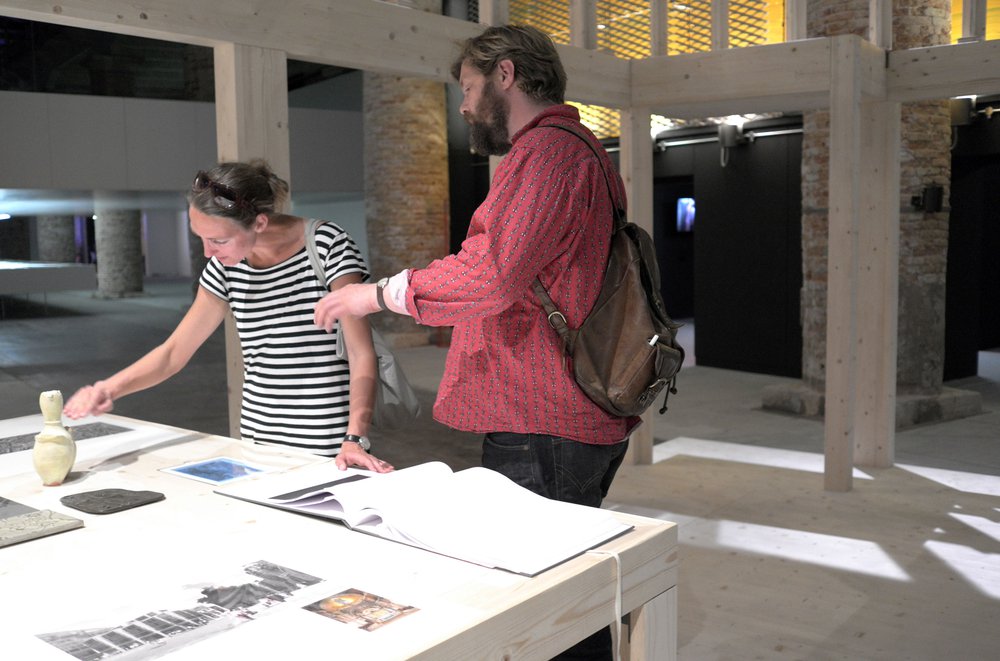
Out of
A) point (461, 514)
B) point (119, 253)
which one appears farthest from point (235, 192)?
point (119, 253)

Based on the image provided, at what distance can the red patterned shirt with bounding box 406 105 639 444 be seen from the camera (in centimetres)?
176

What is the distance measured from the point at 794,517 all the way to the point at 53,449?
12.3 feet

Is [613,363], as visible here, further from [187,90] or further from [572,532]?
[187,90]

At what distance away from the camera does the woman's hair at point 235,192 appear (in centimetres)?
226

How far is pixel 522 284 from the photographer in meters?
1.78

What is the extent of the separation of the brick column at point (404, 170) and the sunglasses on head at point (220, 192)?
9.01 metres

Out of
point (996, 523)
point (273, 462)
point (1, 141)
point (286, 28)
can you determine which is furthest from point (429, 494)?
point (1, 141)

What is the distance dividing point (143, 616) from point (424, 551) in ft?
1.39

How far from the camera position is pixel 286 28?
369 centimetres

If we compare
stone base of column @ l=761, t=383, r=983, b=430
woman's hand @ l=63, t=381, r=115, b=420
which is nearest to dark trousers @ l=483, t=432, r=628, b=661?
woman's hand @ l=63, t=381, r=115, b=420

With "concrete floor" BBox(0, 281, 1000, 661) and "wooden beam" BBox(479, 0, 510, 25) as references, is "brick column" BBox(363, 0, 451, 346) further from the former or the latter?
"wooden beam" BBox(479, 0, 510, 25)

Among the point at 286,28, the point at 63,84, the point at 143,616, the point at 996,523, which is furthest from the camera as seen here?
the point at 63,84

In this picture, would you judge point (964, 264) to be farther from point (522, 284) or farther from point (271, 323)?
point (522, 284)

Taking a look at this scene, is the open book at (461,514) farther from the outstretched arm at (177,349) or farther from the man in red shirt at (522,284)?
the outstretched arm at (177,349)
